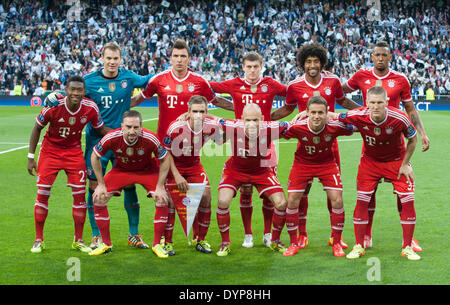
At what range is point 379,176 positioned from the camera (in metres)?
6.61

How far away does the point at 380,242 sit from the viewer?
279 inches

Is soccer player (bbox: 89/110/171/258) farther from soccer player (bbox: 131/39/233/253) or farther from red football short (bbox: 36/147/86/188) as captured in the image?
soccer player (bbox: 131/39/233/253)

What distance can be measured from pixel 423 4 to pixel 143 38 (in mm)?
16813

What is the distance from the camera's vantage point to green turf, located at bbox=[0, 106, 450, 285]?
575 cm

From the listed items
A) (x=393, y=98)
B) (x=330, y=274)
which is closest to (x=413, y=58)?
(x=393, y=98)

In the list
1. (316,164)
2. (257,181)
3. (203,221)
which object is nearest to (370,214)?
(316,164)

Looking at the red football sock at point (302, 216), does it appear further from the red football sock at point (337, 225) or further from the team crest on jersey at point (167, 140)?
the team crest on jersey at point (167, 140)

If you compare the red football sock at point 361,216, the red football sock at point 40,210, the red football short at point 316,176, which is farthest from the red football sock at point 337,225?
the red football sock at point 40,210

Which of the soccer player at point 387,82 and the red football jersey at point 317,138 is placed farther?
the soccer player at point 387,82

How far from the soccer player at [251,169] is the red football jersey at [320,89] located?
2.40 feet

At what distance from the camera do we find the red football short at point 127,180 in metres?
6.77

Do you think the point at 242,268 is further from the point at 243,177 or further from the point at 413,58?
the point at 413,58

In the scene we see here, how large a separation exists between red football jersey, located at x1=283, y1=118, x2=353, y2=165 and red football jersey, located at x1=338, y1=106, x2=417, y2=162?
12 centimetres

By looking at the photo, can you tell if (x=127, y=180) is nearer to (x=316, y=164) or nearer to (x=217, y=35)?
(x=316, y=164)
